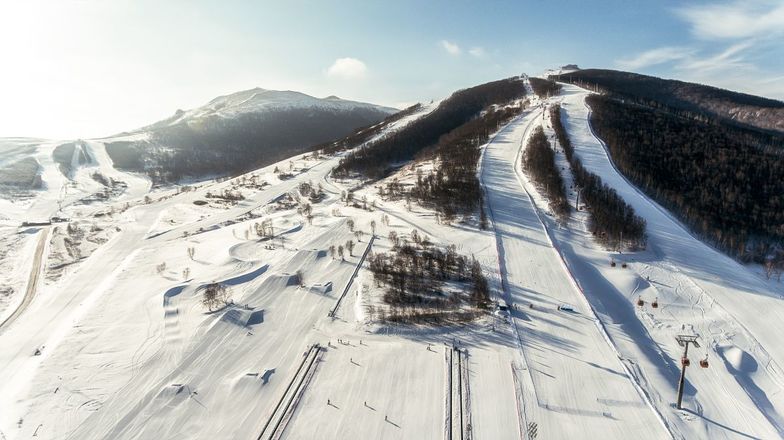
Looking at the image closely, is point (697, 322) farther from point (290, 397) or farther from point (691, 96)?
point (691, 96)

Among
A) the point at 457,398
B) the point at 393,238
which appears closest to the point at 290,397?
the point at 457,398

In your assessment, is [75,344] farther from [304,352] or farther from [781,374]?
[781,374]

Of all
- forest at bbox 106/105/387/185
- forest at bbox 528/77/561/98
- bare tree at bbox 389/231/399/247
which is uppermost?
forest at bbox 528/77/561/98

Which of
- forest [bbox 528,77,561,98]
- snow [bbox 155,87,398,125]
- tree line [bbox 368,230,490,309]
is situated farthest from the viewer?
snow [bbox 155,87,398,125]

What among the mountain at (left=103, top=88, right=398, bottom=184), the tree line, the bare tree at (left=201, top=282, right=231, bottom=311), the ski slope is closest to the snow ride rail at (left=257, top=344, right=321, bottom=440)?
the tree line

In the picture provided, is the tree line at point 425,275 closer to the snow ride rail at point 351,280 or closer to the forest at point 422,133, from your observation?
the snow ride rail at point 351,280

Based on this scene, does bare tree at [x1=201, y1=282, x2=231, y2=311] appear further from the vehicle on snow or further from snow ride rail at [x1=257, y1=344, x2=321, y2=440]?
the vehicle on snow
